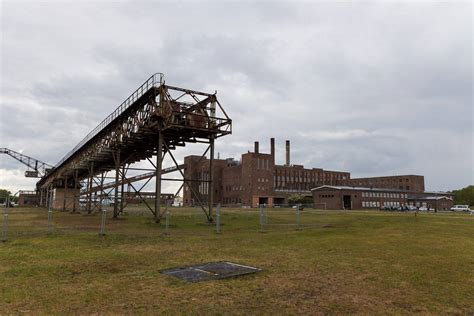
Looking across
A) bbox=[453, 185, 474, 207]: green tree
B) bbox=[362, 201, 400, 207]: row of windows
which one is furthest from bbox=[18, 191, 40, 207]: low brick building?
bbox=[453, 185, 474, 207]: green tree

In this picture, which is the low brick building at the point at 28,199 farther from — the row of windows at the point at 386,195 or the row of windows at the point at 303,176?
the row of windows at the point at 386,195

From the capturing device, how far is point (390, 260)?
11.4m

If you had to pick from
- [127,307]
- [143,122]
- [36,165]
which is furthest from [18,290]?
[36,165]

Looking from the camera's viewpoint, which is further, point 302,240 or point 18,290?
point 302,240

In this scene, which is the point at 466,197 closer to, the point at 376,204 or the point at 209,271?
the point at 376,204

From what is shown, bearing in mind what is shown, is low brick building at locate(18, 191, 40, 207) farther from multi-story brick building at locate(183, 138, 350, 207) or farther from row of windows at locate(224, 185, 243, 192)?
row of windows at locate(224, 185, 243, 192)

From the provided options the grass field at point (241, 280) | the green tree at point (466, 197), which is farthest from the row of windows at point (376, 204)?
the grass field at point (241, 280)

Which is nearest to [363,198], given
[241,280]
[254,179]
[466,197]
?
[254,179]

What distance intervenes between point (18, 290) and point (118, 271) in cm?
245

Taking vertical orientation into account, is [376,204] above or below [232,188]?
below

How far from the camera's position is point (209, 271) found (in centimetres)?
928

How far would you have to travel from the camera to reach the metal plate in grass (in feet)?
28.1

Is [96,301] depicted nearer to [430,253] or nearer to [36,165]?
[430,253]

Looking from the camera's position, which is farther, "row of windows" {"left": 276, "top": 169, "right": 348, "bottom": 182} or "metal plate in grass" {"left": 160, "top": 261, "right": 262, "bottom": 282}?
"row of windows" {"left": 276, "top": 169, "right": 348, "bottom": 182}
